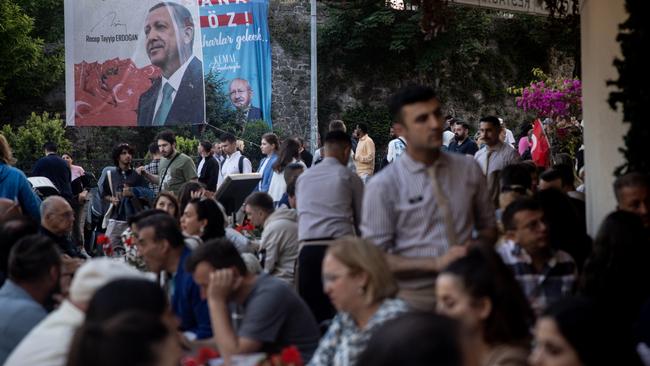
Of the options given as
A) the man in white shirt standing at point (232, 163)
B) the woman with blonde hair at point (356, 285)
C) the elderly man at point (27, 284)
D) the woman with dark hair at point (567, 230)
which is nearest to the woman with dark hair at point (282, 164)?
the man in white shirt standing at point (232, 163)

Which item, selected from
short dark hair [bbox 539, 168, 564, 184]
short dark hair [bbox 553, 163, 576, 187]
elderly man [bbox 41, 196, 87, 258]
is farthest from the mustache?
short dark hair [bbox 539, 168, 564, 184]

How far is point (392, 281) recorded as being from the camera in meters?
4.63

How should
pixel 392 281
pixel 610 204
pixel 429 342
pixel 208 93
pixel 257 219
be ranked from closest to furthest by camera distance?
pixel 429 342, pixel 392 281, pixel 610 204, pixel 257 219, pixel 208 93

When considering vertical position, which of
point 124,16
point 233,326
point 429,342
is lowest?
point 233,326

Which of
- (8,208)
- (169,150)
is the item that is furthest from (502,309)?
(169,150)

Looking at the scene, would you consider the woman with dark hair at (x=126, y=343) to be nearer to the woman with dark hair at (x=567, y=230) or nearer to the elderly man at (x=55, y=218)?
the woman with dark hair at (x=567, y=230)

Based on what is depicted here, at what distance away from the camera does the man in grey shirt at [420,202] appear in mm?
5219

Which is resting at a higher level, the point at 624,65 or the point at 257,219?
the point at 624,65

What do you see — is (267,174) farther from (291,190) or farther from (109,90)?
(291,190)

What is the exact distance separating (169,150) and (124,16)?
14.7ft

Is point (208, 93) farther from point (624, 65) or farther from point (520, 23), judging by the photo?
point (624, 65)

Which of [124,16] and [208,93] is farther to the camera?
[208,93]

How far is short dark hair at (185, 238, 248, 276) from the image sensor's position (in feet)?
18.7

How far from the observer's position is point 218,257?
18.7 ft
